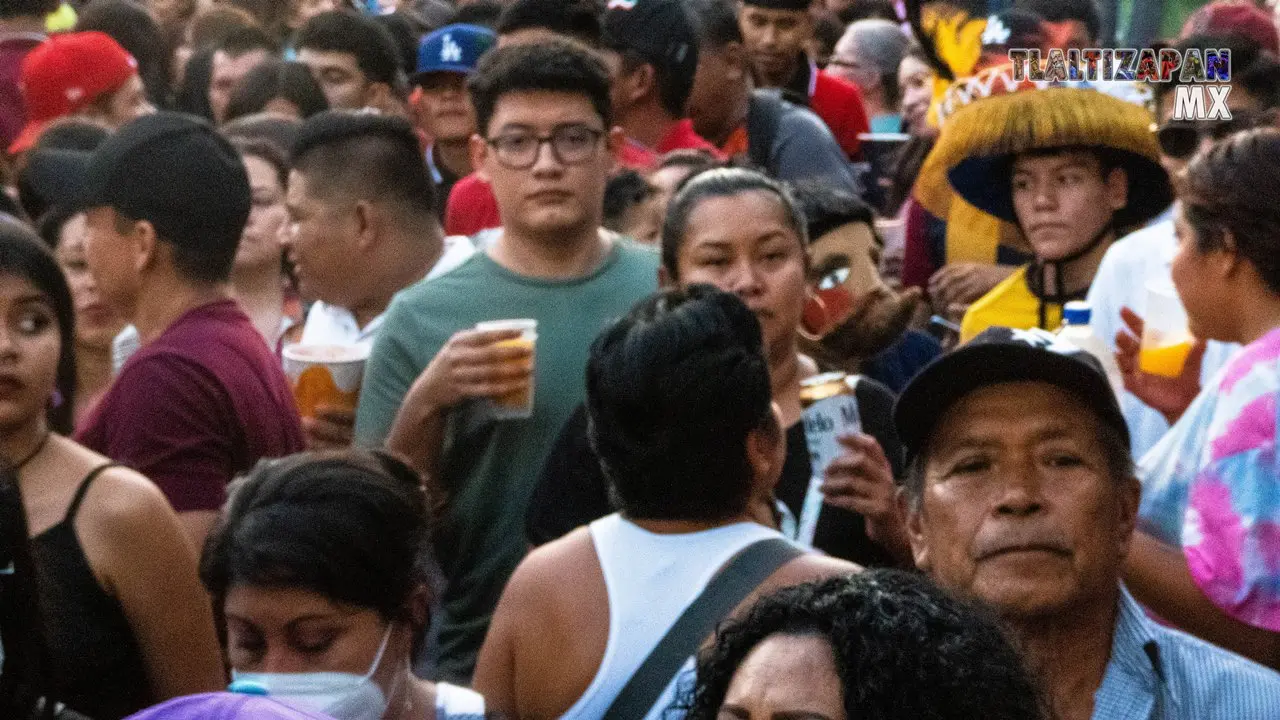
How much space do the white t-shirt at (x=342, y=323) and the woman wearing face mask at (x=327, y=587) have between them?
206cm

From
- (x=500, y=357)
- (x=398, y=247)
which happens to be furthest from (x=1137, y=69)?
(x=500, y=357)

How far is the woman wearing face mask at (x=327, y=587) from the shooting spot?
3.20m

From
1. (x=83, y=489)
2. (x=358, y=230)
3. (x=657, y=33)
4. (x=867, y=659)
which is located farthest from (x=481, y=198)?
(x=867, y=659)

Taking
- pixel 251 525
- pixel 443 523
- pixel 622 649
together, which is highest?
pixel 251 525

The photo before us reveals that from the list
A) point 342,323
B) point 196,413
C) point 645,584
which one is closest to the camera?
point 645,584

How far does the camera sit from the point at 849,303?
5.58 m

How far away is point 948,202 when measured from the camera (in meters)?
6.19

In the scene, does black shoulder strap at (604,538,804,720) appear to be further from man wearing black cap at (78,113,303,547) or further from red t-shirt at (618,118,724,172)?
red t-shirt at (618,118,724,172)

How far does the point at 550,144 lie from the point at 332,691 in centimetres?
209

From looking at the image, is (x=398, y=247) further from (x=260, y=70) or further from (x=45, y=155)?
(x=260, y=70)

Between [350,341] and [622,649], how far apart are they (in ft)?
8.01

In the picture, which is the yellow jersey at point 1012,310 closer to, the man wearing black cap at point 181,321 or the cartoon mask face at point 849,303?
the cartoon mask face at point 849,303

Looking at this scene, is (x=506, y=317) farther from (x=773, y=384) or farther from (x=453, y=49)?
(x=453, y=49)

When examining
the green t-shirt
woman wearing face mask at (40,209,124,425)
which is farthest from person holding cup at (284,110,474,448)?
woman wearing face mask at (40,209,124,425)
